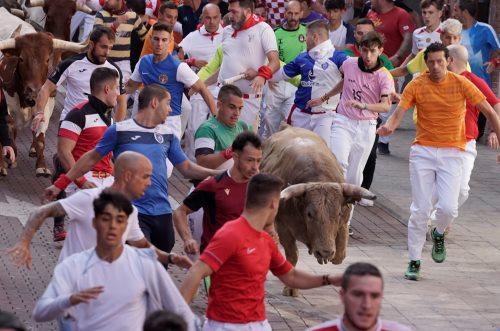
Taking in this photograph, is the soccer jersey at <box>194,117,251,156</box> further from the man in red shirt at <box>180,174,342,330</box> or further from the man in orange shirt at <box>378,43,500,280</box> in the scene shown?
the man in red shirt at <box>180,174,342,330</box>

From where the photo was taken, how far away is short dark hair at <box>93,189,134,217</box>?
794 centimetres

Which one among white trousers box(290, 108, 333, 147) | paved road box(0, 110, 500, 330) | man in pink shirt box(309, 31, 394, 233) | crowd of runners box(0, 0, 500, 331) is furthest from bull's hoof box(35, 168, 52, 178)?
man in pink shirt box(309, 31, 394, 233)

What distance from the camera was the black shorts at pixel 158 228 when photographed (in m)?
11.3

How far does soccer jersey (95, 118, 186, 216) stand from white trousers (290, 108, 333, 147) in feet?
17.9

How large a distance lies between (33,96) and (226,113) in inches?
282

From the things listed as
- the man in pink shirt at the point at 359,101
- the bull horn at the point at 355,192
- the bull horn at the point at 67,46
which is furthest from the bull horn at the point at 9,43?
the bull horn at the point at 355,192

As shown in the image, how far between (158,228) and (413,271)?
11.2ft

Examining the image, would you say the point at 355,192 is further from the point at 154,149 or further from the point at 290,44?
the point at 290,44

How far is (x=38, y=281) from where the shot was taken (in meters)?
13.0

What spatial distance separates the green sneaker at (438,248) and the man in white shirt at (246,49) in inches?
146

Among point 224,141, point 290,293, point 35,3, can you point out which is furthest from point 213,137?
point 35,3

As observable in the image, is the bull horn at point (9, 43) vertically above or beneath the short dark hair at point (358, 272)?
beneath

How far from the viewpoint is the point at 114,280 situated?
26.0 feet

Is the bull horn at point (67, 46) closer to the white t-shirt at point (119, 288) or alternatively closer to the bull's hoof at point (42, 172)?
the bull's hoof at point (42, 172)
